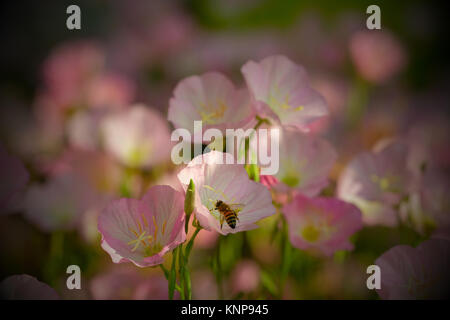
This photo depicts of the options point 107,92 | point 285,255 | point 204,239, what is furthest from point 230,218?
point 107,92

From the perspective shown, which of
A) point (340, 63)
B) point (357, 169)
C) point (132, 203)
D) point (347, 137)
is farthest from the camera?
point (340, 63)

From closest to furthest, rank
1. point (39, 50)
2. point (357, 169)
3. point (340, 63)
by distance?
point (357, 169)
point (39, 50)
point (340, 63)

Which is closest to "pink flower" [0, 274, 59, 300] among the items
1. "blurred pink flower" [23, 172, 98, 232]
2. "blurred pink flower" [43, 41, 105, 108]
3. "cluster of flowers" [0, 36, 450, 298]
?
"cluster of flowers" [0, 36, 450, 298]

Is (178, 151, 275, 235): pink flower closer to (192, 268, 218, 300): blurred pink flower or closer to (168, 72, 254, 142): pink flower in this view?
(168, 72, 254, 142): pink flower

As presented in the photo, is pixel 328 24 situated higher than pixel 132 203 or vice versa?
pixel 328 24

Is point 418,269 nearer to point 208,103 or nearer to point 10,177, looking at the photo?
point 208,103

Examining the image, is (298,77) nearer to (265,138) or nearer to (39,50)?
(265,138)

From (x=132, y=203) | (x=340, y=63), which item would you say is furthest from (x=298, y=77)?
(x=340, y=63)
